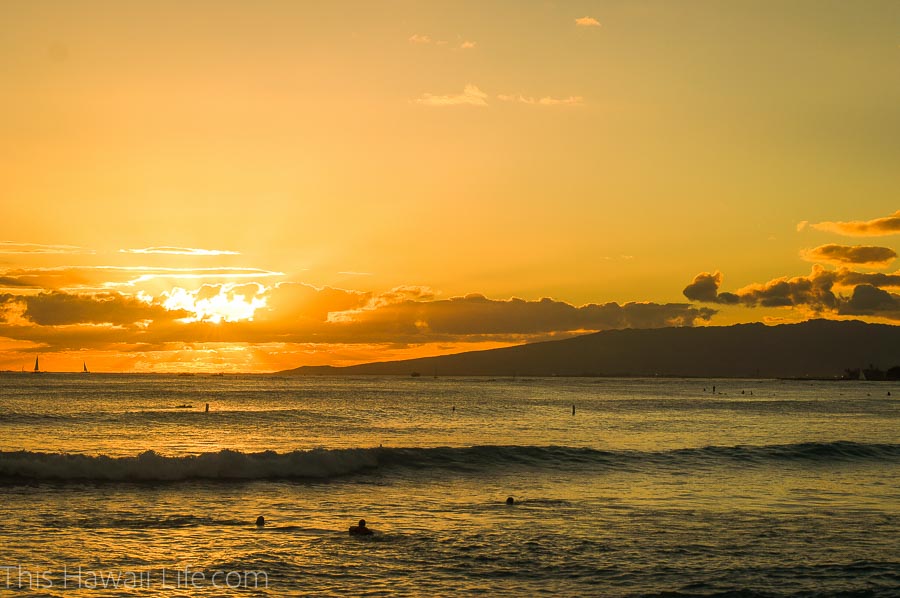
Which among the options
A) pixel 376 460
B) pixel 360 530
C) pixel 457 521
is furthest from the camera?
pixel 376 460

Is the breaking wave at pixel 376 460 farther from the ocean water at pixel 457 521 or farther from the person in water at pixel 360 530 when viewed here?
the person in water at pixel 360 530

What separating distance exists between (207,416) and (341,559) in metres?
86.5

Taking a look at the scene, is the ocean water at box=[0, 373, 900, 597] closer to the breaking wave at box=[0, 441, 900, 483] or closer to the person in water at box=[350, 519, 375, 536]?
the breaking wave at box=[0, 441, 900, 483]

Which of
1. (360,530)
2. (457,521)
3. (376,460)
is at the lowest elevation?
(376,460)

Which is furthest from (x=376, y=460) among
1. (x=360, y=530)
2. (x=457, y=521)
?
(x=360, y=530)

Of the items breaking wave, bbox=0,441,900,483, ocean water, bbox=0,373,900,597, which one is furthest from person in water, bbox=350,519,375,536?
breaking wave, bbox=0,441,900,483

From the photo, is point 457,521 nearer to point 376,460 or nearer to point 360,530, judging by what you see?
point 360,530

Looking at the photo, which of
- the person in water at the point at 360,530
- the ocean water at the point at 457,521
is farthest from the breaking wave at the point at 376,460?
the person in water at the point at 360,530

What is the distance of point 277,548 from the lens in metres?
24.7

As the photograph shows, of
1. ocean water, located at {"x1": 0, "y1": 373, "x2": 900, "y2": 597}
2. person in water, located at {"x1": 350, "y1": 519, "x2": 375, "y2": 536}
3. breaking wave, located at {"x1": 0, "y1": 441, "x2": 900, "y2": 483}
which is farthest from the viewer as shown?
breaking wave, located at {"x1": 0, "y1": 441, "x2": 900, "y2": 483}

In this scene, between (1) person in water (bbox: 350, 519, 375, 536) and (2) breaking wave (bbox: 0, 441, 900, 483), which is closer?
(1) person in water (bbox: 350, 519, 375, 536)

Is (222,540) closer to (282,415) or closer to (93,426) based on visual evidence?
(93,426)

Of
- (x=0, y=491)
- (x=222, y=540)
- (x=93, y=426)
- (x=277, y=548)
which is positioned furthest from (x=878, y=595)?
(x=93, y=426)

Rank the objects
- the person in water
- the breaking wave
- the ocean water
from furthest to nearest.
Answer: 1. the breaking wave
2. the person in water
3. the ocean water
